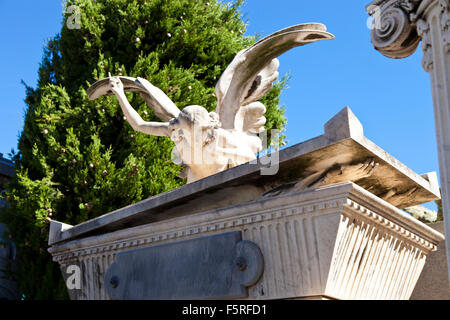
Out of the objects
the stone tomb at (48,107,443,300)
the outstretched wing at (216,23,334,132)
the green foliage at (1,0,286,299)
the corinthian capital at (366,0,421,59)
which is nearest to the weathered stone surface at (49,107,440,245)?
the stone tomb at (48,107,443,300)

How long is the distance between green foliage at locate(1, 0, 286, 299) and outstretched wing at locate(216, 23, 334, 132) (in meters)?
3.51

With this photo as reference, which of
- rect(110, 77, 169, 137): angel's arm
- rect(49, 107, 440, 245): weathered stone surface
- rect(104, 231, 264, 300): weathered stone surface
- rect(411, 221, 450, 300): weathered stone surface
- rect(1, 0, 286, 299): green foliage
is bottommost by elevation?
rect(104, 231, 264, 300): weathered stone surface

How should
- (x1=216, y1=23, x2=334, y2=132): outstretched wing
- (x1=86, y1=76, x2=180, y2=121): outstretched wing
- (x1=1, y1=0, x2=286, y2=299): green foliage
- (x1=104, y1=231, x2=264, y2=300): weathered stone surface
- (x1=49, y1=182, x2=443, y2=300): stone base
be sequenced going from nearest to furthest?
(x1=49, y1=182, x2=443, y2=300): stone base < (x1=104, y1=231, x2=264, y2=300): weathered stone surface < (x1=216, y1=23, x2=334, y2=132): outstretched wing < (x1=86, y1=76, x2=180, y2=121): outstretched wing < (x1=1, y1=0, x2=286, y2=299): green foliage

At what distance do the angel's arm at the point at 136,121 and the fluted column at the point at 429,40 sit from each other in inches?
94.7

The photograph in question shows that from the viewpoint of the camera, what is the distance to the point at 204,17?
9797 mm

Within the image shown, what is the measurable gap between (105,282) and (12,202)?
16.0 feet

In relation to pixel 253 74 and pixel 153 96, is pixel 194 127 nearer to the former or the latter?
pixel 253 74

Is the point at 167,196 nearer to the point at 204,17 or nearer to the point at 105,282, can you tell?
the point at 105,282

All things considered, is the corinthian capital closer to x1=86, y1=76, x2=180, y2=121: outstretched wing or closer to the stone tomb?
the stone tomb

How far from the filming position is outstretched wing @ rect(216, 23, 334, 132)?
14.6ft

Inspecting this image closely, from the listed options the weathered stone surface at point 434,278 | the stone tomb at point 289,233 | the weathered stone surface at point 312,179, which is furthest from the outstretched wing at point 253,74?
the weathered stone surface at point 434,278

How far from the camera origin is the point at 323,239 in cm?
277

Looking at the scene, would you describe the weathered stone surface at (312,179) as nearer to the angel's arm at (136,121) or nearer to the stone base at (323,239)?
the stone base at (323,239)

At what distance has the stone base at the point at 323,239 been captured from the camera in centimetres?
276
